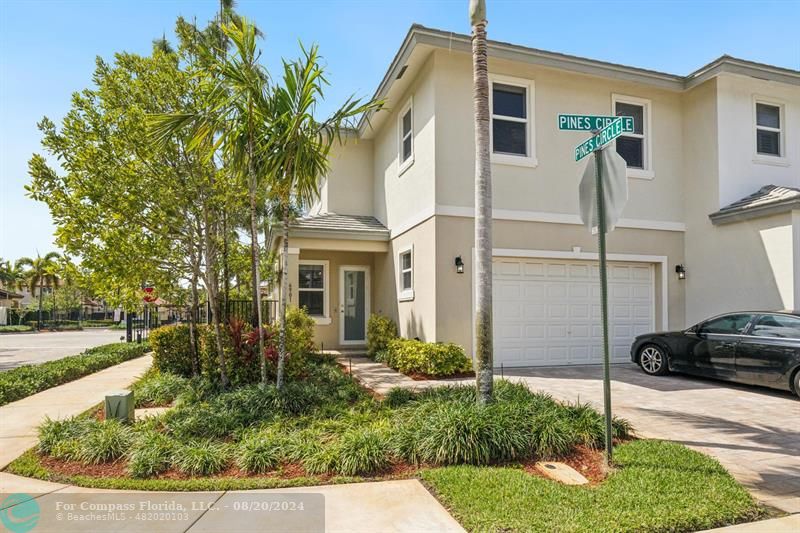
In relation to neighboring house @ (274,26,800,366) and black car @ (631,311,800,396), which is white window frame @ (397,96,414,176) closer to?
neighboring house @ (274,26,800,366)

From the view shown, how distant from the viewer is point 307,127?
7.19m

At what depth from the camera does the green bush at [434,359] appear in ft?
30.9

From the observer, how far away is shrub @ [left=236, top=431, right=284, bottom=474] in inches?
187

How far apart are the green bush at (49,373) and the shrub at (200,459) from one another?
5.36 m

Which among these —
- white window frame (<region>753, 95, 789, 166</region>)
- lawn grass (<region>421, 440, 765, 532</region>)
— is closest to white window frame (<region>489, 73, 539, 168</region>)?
white window frame (<region>753, 95, 789, 166</region>)

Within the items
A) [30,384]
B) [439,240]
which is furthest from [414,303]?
[30,384]

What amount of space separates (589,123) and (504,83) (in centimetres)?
639

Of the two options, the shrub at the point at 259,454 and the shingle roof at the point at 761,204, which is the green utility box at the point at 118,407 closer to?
the shrub at the point at 259,454

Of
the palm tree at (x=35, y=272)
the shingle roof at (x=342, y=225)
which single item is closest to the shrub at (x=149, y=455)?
the shingle roof at (x=342, y=225)

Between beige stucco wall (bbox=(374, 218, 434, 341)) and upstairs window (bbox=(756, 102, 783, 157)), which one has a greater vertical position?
upstairs window (bbox=(756, 102, 783, 157))

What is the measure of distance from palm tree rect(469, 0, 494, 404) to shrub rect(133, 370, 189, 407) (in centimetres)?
512

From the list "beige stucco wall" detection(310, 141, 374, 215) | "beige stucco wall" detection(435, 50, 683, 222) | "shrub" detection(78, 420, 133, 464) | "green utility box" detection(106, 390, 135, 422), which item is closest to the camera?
"shrub" detection(78, 420, 133, 464)

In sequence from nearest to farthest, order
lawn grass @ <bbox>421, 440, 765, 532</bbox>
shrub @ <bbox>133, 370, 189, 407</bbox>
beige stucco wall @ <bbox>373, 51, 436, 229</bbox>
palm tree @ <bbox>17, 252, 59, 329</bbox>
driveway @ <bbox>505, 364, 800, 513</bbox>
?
lawn grass @ <bbox>421, 440, 765, 532</bbox> < driveway @ <bbox>505, 364, 800, 513</bbox> < shrub @ <bbox>133, 370, 189, 407</bbox> < beige stucco wall @ <bbox>373, 51, 436, 229</bbox> < palm tree @ <bbox>17, 252, 59, 329</bbox>

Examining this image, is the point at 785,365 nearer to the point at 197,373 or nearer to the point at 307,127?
the point at 307,127
